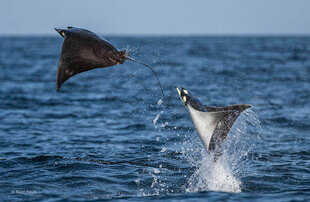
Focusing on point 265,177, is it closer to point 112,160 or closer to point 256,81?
point 112,160

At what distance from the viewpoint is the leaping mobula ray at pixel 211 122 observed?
7660 millimetres

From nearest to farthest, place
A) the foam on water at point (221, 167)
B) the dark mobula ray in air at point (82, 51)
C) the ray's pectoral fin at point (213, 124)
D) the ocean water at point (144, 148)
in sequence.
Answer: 1. the ray's pectoral fin at point (213, 124)
2. the ocean water at point (144, 148)
3. the foam on water at point (221, 167)
4. the dark mobula ray in air at point (82, 51)

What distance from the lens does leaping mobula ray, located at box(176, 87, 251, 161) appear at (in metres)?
7.66

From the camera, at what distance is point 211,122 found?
7.69 meters

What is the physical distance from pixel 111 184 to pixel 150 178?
81cm

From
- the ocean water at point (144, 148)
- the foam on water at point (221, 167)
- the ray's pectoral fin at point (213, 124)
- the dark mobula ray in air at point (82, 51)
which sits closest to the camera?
the ray's pectoral fin at point (213, 124)

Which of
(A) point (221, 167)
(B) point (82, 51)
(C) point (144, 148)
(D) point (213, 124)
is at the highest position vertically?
(B) point (82, 51)

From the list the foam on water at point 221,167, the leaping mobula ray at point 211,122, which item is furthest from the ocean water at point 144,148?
the leaping mobula ray at point 211,122

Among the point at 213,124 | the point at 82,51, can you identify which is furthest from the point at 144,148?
the point at 213,124

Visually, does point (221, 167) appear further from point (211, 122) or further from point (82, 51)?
point (82, 51)

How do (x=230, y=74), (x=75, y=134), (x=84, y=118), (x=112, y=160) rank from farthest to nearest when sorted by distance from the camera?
(x=230, y=74), (x=84, y=118), (x=75, y=134), (x=112, y=160)

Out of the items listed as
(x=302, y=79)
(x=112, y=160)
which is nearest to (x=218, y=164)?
(x=112, y=160)

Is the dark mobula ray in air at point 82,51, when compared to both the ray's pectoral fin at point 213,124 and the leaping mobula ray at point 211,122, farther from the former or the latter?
the ray's pectoral fin at point 213,124

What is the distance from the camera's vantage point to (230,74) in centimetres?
2886
